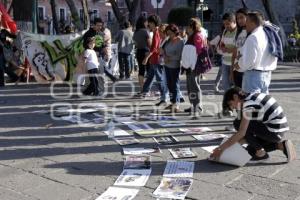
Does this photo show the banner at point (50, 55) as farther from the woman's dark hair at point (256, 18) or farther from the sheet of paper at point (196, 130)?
the woman's dark hair at point (256, 18)

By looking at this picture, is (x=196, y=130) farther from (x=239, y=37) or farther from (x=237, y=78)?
(x=239, y=37)

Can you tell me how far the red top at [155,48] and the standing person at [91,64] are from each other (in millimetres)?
1576

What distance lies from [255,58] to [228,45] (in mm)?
2433

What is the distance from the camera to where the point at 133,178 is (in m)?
5.22

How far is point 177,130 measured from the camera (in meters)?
7.35

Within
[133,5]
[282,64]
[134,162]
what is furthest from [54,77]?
[133,5]

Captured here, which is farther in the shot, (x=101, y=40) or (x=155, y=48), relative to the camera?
(x=101, y=40)

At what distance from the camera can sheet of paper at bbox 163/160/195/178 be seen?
5.32 metres

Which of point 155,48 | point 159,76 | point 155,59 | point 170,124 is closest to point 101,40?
point 155,48

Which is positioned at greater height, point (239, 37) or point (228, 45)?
point (239, 37)

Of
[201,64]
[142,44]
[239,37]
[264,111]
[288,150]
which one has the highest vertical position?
[239,37]

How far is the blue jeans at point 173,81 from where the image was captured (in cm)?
858

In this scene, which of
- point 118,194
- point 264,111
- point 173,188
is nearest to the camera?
point 118,194

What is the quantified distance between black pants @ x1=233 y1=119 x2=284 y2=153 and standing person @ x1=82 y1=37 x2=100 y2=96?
5547 mm
